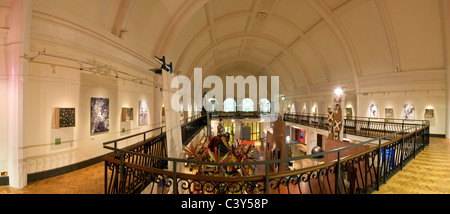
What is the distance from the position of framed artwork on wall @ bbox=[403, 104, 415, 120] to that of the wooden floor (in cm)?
709

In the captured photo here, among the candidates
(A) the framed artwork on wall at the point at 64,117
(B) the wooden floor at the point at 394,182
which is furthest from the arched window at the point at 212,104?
(B) the wooden floor at the point at 394,182

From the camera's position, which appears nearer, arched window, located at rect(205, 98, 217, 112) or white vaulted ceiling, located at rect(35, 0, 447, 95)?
white vaulted ceiling, located at rect(35, 0, 447, 95)

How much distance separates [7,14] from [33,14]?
46cm

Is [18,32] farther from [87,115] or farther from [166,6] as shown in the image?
[166,6]

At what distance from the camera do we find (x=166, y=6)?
22.0 feet

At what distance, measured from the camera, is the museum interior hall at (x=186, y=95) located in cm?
321

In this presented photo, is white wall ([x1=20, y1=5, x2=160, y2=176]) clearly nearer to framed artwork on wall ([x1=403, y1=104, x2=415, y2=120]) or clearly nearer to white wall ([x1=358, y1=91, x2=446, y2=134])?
white wall ([x1=358, y1=91, x2=446, y2=134])

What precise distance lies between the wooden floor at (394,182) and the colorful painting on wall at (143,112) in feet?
8.38

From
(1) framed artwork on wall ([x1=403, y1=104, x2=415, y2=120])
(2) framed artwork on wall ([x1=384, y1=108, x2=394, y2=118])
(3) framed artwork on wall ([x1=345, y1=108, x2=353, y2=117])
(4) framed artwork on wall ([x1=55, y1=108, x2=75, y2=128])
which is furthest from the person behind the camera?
(3) framed artwork on wall ([x1=345, y1=108, x2=353, y2=117])

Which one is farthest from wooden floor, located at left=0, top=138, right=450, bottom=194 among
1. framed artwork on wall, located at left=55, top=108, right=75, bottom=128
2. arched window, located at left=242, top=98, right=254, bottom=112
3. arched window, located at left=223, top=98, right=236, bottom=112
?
arched window, located at left=242, top=98, right=254, bottom=112

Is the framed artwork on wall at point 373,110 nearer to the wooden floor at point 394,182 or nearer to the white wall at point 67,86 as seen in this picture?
the wooden floor at point 394,182

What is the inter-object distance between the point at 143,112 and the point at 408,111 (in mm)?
15487

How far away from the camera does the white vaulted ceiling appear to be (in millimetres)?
6016
